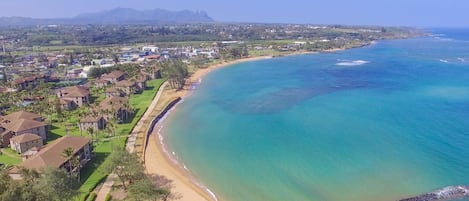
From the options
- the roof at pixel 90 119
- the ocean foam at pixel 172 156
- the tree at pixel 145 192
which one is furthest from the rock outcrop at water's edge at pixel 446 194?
the roof at pixel 90 119

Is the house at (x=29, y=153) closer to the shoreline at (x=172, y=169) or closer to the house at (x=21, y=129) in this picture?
the house at (x=21, y=129)

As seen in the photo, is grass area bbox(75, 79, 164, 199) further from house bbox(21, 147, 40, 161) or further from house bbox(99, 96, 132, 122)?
house bbox(21, 147, 40, 161)

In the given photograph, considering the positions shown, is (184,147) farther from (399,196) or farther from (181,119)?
(399,196)

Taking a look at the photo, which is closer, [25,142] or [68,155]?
[68,155]

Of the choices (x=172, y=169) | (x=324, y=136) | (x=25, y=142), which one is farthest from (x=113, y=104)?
(x=324, y=136)

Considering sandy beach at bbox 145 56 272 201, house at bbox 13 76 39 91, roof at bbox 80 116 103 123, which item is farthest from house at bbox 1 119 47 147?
house at bbox 13 76 39 91

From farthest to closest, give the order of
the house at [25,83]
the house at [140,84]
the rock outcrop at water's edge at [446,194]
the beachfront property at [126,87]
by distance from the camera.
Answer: the house at [25,83]
the house at [140,84]
the beachfront property at [126,87]
the rock outcrop at water's edge at [446,194]

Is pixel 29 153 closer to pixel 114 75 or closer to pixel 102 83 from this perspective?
pixel 102 83
